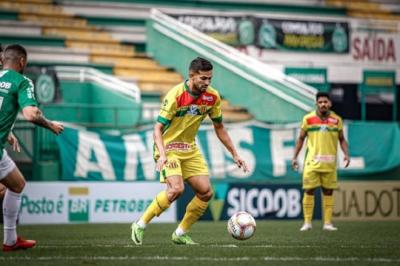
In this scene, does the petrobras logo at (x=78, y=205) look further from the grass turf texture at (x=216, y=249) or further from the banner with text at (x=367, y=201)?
the banner with text at (x=367, y=201)

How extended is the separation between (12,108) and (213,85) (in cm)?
1507

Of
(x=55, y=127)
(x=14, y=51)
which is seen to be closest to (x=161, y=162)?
(x=55, y=127)

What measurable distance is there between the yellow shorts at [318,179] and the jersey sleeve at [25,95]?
7.04 m

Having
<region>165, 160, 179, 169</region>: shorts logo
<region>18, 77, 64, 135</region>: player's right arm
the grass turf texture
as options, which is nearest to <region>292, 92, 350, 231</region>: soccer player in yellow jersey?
the grass turf texture

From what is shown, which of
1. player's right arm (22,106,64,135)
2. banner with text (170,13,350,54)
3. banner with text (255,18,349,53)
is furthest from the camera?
banner with text (255,18,349,53)

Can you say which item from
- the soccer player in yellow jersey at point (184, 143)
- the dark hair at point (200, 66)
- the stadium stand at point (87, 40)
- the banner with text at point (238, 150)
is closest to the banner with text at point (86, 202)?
the banner with text at point (238, 150)

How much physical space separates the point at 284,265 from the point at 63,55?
55.3 feet

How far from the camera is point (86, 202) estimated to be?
17.9 m

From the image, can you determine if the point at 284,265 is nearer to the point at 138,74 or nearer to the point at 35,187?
the point at 35,187

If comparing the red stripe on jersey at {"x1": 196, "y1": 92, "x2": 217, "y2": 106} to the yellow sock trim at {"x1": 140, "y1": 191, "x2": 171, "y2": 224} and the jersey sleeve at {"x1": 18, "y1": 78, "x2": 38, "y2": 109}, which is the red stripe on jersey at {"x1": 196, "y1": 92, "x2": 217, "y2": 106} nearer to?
the yellow sock trim at {"x1": 140, "y1": 191, "x2": 171, "y2": 224}

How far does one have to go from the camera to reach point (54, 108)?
20453 millimetres

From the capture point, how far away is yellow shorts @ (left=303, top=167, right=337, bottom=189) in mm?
15172

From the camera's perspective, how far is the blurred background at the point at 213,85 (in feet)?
60.0

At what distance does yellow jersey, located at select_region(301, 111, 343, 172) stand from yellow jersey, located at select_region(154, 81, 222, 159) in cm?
459
